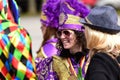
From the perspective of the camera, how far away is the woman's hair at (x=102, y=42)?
3.92 meters

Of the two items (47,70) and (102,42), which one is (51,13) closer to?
(47,70)

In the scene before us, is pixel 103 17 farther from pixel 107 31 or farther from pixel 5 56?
pixel 5 56

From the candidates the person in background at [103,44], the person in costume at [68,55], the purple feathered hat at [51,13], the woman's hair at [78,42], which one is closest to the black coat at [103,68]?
the person in background at [103,44]

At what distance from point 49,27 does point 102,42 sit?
185 cm

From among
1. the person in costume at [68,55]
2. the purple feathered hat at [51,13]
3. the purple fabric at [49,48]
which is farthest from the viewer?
the purple fabric at [49,48]

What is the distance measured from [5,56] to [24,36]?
0.58 feet

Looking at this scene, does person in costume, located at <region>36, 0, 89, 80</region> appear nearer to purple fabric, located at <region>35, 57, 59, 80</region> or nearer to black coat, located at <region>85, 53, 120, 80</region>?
purple fabric, located at <region>35, 57, 59, 80</region>

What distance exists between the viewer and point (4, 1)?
3.95 metres

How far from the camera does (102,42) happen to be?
392 centimetres

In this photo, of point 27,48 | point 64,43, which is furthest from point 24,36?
point 64,43

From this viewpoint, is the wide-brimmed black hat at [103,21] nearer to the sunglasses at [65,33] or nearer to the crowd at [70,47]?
the crowd at [70,47]

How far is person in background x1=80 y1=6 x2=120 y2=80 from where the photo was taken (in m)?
3.80

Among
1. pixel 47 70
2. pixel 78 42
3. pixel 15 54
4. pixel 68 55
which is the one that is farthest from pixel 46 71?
pixel 15 54

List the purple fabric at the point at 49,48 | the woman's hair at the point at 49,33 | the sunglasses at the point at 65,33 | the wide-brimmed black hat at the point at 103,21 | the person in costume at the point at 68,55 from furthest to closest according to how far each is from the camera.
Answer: the woman's hair at the point at 49,33, the purple fabric at the point at 49,48, the sunglasses at the point at 65,33, the person in costume at the point at 68,55, the wide-brimmed black hat at the point at 103,21
